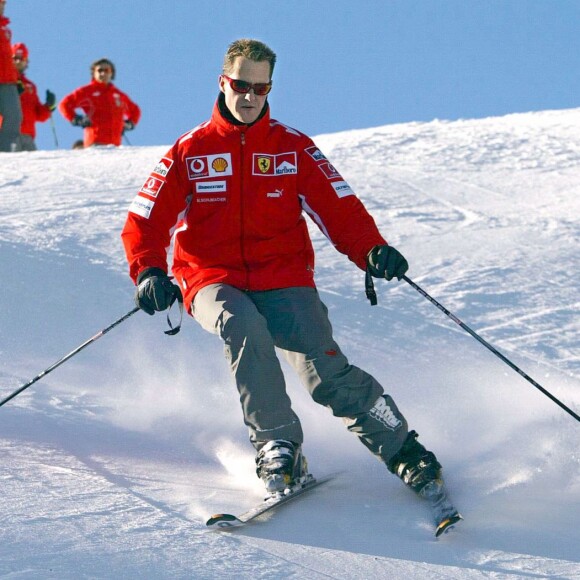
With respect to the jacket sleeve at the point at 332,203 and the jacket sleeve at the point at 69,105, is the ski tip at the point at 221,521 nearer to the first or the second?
the jacket sleeve at the point at 332,203

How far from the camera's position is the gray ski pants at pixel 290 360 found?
380 cm

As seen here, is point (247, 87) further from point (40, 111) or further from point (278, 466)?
point (40, 111)

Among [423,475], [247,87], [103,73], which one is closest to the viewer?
[423,475]

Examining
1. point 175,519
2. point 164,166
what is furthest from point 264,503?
point 164,166

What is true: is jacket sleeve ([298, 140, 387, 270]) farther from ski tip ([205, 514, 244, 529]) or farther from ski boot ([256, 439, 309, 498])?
ski tip ([205, 514, 244, 529])

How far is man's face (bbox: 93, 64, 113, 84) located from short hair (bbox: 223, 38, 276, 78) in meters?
9.60

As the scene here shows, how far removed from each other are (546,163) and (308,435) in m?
6.46

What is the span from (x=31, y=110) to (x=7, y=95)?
1.77m

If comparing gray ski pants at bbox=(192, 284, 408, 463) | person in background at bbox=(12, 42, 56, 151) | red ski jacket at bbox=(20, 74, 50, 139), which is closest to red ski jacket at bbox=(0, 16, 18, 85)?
person in background at bbox=(12, 42, 56, 151)

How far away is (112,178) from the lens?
988cm

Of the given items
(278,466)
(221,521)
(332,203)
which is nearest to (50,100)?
(332,203)

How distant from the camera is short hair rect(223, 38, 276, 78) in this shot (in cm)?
407

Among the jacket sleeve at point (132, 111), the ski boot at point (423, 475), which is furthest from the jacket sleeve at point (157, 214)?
the jacket sleeve at point (132, 111)

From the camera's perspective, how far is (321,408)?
16.5 ft
